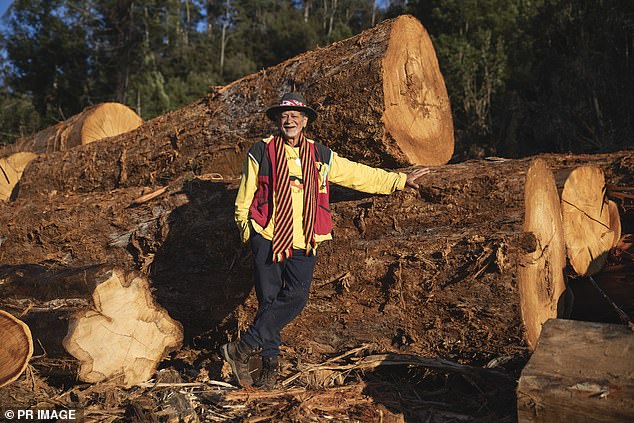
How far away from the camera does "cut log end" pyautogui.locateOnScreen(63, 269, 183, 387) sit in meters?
3.88

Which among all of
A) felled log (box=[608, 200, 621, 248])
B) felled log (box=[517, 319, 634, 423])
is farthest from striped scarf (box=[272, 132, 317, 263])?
felled log (box=[608, 200, 621, 248])

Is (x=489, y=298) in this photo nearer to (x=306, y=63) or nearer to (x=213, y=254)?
(x=213, y=254)

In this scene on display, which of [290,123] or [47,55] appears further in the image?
[47,55]

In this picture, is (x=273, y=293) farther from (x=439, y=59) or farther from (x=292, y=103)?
(x=439, y=59)

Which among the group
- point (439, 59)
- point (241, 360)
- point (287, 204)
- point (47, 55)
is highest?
point (47, 55)

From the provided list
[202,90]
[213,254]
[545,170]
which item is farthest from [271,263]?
[202,90]

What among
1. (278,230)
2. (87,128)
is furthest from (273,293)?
(87,128)

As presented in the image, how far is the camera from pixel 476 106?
15.8 meters

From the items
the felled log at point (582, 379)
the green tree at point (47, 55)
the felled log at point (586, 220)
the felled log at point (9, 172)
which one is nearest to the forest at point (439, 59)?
the green tree at point (47, 55)

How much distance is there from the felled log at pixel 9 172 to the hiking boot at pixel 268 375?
20.6 ft

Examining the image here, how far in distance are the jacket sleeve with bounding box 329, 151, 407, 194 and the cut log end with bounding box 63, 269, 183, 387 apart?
1.64m

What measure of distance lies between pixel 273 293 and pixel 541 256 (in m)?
1.87

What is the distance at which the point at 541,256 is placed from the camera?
396 cm

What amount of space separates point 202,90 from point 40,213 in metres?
22.1
